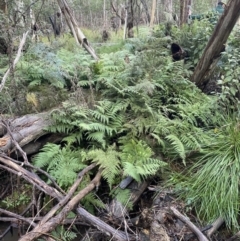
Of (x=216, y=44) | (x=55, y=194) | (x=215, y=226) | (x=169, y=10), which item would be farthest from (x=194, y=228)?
(x=169, y=10)

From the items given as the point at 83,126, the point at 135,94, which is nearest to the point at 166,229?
the point at 83,126

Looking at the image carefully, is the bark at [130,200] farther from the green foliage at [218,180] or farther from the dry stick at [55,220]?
the green foliage at [218,180]

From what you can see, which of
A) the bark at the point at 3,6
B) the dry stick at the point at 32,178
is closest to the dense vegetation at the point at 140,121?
the dry stick at the point at 32,178

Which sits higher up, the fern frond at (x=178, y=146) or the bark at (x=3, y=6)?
the bark at (x=3, y=6)

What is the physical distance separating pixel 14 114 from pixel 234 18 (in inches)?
138

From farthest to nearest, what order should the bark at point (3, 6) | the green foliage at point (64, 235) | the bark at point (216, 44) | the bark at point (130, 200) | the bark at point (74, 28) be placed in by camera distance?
the bark at point (74, 28) < the bark at point (3, 6) < the bark at point (216, 44) < the bark at point (130, 200) < the green foliage at point (64, 235)

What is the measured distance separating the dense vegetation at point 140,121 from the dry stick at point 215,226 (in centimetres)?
7

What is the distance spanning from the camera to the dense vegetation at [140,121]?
340 cm

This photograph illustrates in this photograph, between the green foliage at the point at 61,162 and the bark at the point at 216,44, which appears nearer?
the green foliage at the point at 61,162

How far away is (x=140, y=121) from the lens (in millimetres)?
4035

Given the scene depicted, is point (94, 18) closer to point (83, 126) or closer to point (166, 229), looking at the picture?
point (83, 126)

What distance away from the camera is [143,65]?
4656 mm

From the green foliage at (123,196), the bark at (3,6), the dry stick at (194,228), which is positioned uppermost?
the bark at (3,6)

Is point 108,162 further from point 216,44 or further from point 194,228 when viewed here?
point 216,44
